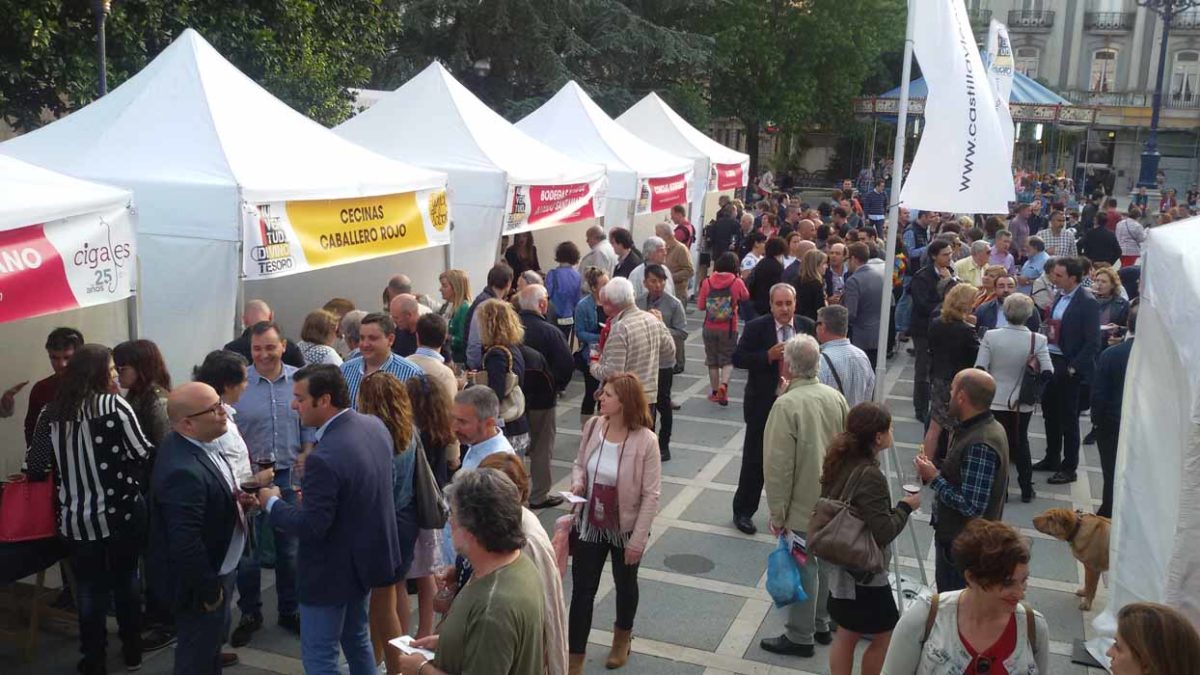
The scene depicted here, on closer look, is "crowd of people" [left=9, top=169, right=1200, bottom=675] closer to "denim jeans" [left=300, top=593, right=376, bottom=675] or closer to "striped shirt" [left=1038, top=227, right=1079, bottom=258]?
"denim jeans" [left=300, top=593, right=376, bottom=675]

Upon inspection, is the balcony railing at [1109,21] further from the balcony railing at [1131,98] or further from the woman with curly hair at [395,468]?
the woman with curly hair at [395,468]

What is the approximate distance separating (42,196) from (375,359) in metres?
2.03

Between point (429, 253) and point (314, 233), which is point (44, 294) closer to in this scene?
point (314, 233)

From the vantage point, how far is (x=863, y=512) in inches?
174

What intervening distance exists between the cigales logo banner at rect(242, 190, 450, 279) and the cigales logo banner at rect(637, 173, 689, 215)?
5429 millimetres

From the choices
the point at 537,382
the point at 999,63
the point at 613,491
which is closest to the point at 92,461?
the point at 613,491

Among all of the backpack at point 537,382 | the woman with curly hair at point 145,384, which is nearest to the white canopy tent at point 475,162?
the backpack at point 537,382

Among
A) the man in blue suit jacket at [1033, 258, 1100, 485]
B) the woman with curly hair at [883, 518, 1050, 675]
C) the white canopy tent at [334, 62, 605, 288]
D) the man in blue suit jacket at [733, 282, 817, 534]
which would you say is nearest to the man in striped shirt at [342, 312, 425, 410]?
the man in blue suit jacket at [733, 282, 817, 534]

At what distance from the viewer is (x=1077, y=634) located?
5.93 m

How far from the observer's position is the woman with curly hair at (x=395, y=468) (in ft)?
15.4

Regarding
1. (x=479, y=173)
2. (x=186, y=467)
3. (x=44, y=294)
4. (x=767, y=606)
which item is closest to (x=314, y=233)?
(x=44, y=294)

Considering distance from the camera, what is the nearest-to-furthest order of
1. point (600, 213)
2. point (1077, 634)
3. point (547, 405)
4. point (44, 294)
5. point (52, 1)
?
point (44, 294)
point (1077, 634)
point (547, 405)
point (52, 1)
point (600, 213)

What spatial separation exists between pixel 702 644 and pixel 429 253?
6173mm

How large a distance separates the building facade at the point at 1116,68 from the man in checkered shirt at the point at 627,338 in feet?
180
